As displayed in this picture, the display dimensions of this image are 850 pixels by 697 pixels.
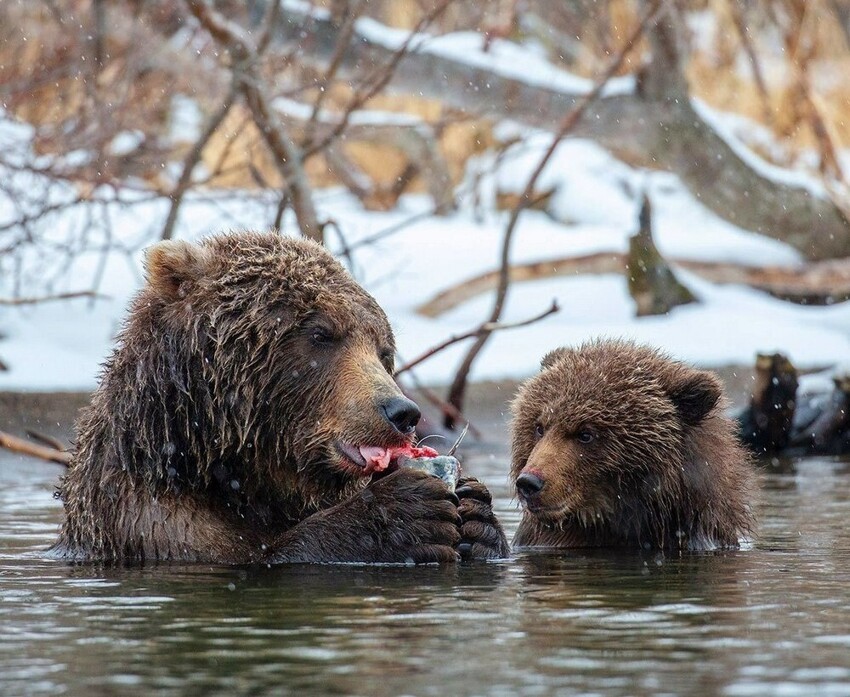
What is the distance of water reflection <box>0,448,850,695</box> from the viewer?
4.29 meters

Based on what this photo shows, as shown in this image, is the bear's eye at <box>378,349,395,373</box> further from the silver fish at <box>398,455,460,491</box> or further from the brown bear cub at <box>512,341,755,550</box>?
the brown bear cub at <box>512,341,755,550</box>

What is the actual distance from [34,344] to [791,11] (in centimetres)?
1301

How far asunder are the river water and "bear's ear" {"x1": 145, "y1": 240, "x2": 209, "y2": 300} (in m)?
1.21

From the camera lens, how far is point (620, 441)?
7.62 meters

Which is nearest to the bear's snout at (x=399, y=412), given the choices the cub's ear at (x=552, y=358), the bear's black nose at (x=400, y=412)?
the bear's black nose at (x=400, y=412)

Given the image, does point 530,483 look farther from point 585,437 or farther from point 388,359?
point 388,359

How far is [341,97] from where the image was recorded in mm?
23219

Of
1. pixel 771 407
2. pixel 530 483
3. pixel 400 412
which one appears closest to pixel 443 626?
pixel 400 412

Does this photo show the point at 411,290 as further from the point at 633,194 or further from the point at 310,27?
the point at 633,194

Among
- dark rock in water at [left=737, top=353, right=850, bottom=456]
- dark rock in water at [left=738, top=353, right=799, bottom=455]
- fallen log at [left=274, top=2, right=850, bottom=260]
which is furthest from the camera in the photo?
fallen log at [left=274, top=2, right=850, bottom=260]

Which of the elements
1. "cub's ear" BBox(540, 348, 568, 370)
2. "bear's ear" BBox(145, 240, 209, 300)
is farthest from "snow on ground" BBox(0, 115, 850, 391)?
"bear's ear" BBox(145, 240, 209, 300)

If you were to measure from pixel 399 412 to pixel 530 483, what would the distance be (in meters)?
1.17

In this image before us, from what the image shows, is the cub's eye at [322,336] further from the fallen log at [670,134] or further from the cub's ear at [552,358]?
the fallen log at [670,134]

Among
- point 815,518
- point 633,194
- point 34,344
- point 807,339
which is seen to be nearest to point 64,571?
point 815,518
